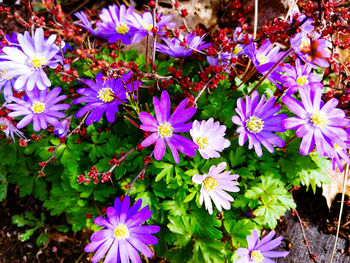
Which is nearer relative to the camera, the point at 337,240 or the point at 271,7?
the point at 337,240

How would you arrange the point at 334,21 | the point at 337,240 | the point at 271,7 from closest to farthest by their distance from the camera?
the point at 334,21, the point at 337,240, the point at 271,7

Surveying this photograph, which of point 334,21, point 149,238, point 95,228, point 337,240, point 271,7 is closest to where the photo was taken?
point 149,238

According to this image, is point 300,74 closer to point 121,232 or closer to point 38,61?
point 121,232

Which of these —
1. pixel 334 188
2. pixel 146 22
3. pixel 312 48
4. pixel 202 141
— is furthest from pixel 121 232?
pixel 334 188

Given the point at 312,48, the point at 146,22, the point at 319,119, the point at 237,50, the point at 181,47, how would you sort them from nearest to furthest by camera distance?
the point at 312,48 → the point at 319,119 → the point at 181,47 → the point at 237,50 → the point at 146,22

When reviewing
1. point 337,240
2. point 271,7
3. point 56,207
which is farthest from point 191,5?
point 337,240

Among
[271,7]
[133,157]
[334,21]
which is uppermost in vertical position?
[271,7]

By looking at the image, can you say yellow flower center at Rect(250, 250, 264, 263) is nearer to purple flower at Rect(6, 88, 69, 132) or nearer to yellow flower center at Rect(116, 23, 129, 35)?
purple flower at Rect(6, 88, 69, 132)

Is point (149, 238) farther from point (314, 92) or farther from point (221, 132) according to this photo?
point (314, 92)
